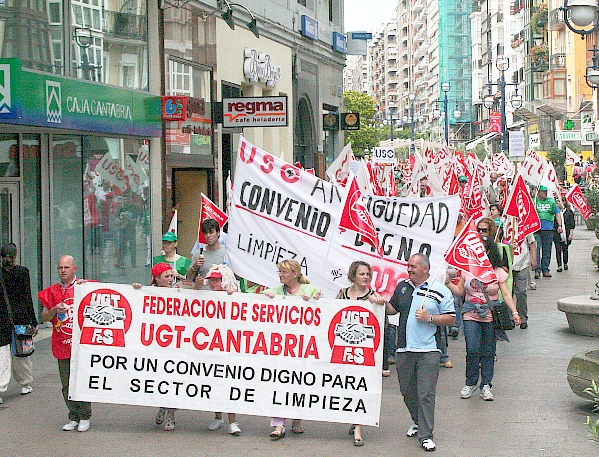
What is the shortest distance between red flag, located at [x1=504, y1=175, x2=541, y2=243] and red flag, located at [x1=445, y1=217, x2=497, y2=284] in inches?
223

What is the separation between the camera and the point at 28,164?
1508cm

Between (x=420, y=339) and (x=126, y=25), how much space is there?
455 inches

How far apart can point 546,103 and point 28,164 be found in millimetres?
62744

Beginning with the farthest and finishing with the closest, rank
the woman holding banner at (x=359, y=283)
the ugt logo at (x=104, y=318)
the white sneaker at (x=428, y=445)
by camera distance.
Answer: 1. the woman holding banner at (x=359, y=283)
2. the ugt logo at (x=104, y=318)
3. the white sneaker at (x=428, y=445)

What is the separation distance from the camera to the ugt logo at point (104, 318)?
358 inches

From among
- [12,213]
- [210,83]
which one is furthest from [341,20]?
[12,213]

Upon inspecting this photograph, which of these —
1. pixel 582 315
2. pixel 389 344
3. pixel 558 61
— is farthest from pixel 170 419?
pixel 558 61

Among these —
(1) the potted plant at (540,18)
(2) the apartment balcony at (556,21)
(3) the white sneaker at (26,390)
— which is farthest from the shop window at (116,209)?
(1) the potted plant at (540,18)

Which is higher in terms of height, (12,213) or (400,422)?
(12,213)

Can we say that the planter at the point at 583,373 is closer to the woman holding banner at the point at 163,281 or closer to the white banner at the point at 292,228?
the white banner at the point at 292,228

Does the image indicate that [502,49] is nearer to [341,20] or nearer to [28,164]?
[341,20]

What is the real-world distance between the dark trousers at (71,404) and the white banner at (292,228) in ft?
8.12

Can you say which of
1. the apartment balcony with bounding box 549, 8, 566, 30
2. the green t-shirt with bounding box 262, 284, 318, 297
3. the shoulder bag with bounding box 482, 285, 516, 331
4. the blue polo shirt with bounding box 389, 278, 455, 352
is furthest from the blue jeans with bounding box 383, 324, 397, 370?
→ the apartment balcony with bounding box 549, 8, 566, 30

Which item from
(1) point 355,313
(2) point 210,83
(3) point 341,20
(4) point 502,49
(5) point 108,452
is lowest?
(5) point 108,452
